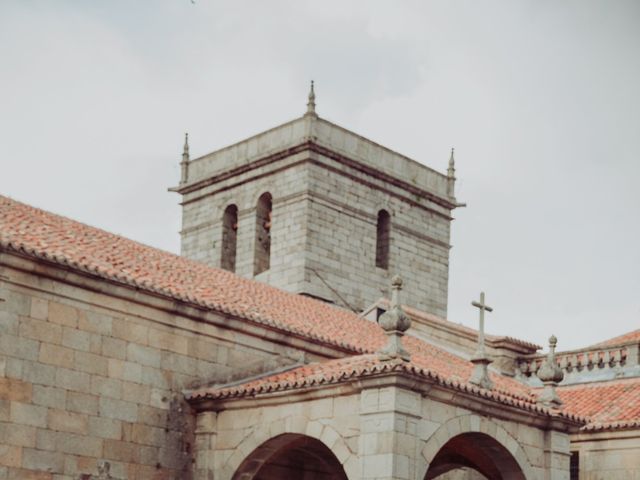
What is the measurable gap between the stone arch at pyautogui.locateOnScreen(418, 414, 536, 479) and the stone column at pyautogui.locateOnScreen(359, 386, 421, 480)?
1.13 ft

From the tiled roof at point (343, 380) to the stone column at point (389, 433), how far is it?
256mm

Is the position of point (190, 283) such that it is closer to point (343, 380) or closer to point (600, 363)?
point (343, 380)

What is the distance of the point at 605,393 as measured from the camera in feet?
68.0

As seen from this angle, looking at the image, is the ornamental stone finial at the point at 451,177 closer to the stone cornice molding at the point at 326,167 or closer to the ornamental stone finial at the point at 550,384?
the stone cornice molding at the point at 326,167

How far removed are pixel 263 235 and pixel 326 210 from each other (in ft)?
5.62

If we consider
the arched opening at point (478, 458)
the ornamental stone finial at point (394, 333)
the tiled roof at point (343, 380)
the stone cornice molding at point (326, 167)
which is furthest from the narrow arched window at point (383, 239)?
the ornamental stone finial at point (394, 333)

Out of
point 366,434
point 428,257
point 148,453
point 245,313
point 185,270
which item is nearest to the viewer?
point 366,434

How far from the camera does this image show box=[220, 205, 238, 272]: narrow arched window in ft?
93.5

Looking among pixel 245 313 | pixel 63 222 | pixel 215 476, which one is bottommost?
pixel 215 476

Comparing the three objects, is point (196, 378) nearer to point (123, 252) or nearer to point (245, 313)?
point (245, 313)

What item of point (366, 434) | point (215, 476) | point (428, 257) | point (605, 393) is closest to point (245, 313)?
point (215, 476)

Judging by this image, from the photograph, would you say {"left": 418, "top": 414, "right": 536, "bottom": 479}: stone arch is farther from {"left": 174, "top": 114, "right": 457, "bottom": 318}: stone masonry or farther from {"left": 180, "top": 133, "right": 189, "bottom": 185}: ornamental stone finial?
{"left": 180, "top": 133, "right": 189, "bottom": 185}: ornamental stone finial

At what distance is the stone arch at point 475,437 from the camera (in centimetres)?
→ 1410

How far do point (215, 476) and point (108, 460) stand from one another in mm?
1535
